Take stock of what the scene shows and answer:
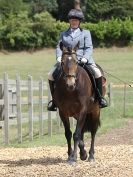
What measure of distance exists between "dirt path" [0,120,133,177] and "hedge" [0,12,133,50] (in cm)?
5496

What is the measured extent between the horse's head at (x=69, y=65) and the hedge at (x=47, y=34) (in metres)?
56.7

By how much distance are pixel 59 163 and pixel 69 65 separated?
1792 mm

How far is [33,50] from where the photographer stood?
66.2 meters

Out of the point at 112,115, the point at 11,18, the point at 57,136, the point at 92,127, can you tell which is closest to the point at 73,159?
the point at 92,127

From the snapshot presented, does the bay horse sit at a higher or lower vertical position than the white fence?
higher

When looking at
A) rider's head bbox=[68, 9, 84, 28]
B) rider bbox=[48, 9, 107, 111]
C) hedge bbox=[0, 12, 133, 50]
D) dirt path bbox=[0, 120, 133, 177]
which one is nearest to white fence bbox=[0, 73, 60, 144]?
dirt path bbox=[0, 120, 133, 177]

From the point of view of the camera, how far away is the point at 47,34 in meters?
67.6

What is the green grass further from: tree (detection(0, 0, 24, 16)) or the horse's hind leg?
tree (detection(0, 0, 24, 16))

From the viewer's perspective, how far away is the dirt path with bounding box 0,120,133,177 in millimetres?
8891

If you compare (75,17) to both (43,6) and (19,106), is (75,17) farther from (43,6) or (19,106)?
(43,6)

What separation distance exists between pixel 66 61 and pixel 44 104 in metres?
6.98

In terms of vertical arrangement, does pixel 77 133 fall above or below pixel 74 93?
below

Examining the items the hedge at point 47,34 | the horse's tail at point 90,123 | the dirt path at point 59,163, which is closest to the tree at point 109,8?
the hedge at point 47,34

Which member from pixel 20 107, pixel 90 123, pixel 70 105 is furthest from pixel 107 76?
pixel 70 105
